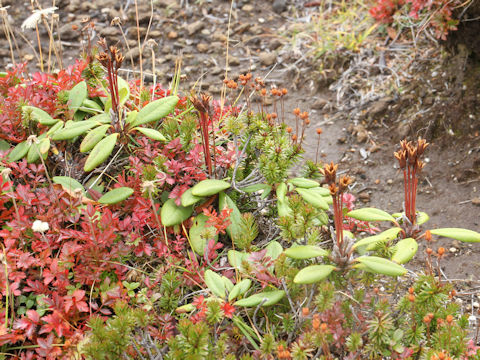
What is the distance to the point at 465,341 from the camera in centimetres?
A: 181

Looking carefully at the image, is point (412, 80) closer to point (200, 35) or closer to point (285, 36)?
point (285, 36)

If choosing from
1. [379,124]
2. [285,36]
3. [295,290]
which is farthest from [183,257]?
[285,36]

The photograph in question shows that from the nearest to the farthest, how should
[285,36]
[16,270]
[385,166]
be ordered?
[16,270] < [385,166] < [285,36]

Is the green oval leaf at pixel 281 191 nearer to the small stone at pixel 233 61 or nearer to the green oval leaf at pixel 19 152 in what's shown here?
the green oval leaf at pixel 19 152

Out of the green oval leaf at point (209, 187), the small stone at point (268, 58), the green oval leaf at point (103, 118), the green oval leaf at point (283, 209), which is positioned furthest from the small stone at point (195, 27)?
the green oval leaf at point (283, 209)

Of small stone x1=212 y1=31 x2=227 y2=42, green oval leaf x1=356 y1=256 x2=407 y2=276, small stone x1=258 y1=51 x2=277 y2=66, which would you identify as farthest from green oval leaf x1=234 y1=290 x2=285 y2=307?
small stone x1=212 y1=31 x2=227 y2=42

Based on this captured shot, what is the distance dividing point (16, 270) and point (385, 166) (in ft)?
9.32

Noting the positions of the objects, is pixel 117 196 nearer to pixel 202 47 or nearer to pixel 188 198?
pixel 188 198

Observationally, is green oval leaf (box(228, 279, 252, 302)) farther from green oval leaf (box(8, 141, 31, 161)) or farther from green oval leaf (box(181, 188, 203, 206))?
green oval leaf (box(8, 141, 31, 161))

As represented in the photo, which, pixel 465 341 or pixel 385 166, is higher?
pixel 465 341

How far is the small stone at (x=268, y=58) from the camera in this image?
5.41 metres

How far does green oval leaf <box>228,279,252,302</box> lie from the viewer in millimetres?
2012

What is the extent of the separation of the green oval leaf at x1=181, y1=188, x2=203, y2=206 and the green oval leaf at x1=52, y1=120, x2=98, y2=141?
58 cm

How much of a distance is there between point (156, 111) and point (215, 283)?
0.94 m
